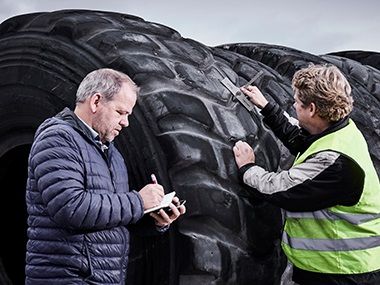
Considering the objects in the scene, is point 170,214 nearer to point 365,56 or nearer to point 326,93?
point 326,93

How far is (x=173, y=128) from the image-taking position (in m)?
2.70

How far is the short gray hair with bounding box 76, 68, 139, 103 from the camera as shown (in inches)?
97.3

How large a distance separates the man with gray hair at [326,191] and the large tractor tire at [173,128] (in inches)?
4.0

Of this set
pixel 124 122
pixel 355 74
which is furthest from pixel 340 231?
pixel 355 74

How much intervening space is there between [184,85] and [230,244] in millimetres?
601

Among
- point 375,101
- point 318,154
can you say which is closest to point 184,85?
point 318,154

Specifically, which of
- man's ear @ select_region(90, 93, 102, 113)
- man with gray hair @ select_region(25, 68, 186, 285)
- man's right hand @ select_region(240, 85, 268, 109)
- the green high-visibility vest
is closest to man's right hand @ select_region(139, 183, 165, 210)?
man with gray hair @ select_region(25, 68, 186, 285)

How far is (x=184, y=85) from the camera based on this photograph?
282cm

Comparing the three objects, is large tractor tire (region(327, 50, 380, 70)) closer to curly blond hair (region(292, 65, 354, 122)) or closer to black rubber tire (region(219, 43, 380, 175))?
black rubber tire (region(219, 43, 380, 175))

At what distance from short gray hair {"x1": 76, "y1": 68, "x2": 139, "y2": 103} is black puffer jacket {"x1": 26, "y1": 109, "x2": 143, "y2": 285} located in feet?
0.30

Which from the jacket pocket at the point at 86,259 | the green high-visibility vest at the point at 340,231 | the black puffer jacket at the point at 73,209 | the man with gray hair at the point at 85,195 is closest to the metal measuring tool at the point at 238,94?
the green high-visibility vest at the point at 340,231

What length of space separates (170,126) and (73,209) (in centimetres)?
54

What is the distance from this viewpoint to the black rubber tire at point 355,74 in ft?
13.2

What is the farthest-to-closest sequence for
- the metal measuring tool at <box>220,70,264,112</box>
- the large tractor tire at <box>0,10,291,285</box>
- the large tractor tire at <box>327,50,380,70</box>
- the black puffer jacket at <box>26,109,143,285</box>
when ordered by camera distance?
the large tractor tire at <box>327,50,380,70</box>
the metal measuring tool at <box>220,70,264,112</box>
the large tractor tire at <box>0,10,291,285</box>
the black puffer jacket at <box>26,109,143,285</box>
